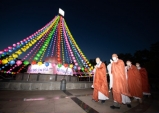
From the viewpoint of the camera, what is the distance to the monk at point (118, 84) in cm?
374

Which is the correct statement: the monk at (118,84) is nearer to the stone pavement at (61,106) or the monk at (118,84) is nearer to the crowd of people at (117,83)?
the crowd of people at (117,83)

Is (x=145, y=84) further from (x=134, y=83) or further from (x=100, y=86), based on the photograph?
(x=100, y=86)

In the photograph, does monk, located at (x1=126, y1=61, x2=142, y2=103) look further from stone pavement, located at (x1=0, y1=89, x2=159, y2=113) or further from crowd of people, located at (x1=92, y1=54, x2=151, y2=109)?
stone pavement, located at (x1=0, y1=89, x2=159, y2=113)

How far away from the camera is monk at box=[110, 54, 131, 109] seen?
3739 mm

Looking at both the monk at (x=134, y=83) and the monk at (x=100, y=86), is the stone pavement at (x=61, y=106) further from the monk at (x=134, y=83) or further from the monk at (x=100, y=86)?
the monk at (x=134, y=83)

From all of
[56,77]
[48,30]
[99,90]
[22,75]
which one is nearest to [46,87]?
[56,77]

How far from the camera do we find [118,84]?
3893mm

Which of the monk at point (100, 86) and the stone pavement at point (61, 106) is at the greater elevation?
the monk at point (100, 86)

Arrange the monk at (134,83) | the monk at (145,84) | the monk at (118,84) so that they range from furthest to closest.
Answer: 1. the monk at (145,84)
2. the monk at (134,83)
3. the monk at (118,84)

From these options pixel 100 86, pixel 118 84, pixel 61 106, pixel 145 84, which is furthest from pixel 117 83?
pixel 145 84

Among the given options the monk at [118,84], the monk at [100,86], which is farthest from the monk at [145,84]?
the monk at [100,86]

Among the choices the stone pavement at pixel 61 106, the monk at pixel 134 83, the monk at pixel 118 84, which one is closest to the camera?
the stone pavement at pixel 61 106

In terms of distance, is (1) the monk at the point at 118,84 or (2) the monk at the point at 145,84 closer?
(1) the monk at the point at 118,84

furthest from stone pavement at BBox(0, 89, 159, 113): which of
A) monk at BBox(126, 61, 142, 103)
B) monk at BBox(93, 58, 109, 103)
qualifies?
monk at BBox(126, 61, 142, 103)
